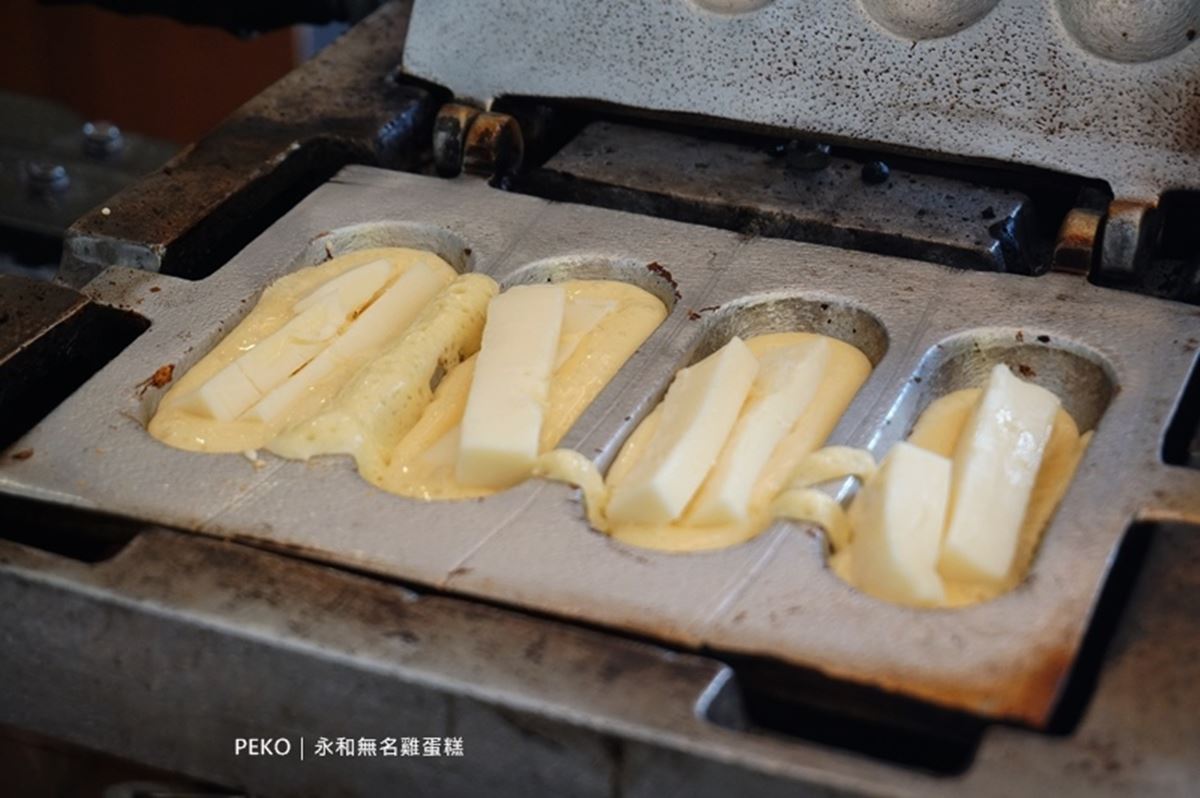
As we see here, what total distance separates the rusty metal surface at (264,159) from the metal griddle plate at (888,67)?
153 mm

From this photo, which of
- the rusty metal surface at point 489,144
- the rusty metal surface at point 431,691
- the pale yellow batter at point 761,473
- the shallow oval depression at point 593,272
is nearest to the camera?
the rusty metal surface at point 431,691

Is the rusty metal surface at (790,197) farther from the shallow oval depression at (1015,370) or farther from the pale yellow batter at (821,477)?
the pale yellow batter at (821,477)

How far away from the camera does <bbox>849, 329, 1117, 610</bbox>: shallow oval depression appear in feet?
7.30

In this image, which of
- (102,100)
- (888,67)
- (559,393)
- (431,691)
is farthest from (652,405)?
(102,100)

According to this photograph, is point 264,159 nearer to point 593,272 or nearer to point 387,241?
point 387,241

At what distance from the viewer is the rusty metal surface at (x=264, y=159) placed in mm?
2602

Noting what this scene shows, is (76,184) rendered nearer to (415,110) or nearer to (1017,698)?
(415,110)

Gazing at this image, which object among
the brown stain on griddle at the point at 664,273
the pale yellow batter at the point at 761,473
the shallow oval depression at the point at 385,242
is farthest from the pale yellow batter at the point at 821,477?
the shallow oval depression at the point at 385,242

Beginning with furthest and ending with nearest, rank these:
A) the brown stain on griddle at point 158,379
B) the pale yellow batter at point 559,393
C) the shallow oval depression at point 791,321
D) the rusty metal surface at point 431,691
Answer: the shallow oval depression at point 791,321 < the brown stain on griddle at point 158,379 < the pale yellow batter at point 559,393 < the rusty metal surface at point 431,691

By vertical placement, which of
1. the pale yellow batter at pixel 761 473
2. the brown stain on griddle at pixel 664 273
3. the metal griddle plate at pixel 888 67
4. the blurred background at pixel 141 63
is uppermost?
the metal griddle plate at pixel 888 67

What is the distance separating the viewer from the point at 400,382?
227cm

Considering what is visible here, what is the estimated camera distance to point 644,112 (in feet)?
9.11

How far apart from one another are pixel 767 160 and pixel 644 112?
24 cm

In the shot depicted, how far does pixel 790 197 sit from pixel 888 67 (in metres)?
0.27
